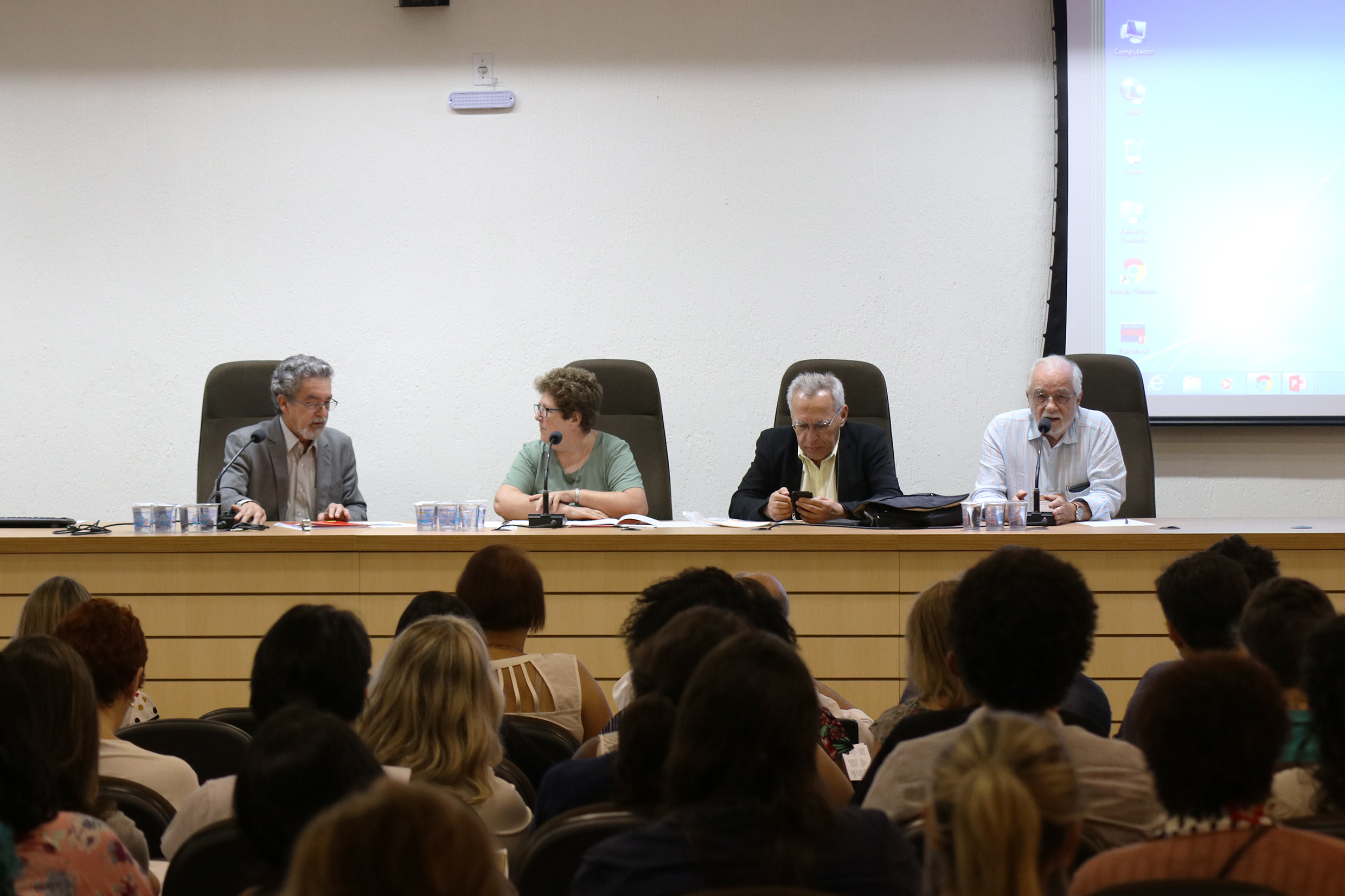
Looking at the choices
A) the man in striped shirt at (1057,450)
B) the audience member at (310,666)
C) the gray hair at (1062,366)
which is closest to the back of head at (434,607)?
the audience member at (310,666)

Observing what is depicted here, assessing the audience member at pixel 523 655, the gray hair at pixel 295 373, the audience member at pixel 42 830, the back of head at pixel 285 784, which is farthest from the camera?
the gray hair at pixel 295 373

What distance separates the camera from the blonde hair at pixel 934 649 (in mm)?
1992

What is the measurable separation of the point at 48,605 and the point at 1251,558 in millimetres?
2457

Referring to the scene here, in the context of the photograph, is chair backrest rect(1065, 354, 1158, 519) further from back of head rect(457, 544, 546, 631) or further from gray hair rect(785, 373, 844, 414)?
back of head rect(457, 544, 546, 631)

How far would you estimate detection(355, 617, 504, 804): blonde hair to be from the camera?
1.69 m

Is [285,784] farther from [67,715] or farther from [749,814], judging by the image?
[67,715]

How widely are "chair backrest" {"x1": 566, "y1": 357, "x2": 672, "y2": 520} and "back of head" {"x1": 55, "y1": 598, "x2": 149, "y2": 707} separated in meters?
2.56

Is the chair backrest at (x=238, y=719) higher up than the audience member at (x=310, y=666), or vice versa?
the audience member at (x=310, y=666)

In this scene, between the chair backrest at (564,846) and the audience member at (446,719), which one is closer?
the chair backrest at (564,846)

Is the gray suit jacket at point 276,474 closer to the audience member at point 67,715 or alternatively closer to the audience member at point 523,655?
the audience member at point 523,655

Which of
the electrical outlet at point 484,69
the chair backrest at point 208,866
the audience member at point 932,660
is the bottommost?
the chair backrest at point 208,866

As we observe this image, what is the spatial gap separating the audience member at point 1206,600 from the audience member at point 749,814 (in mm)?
1114

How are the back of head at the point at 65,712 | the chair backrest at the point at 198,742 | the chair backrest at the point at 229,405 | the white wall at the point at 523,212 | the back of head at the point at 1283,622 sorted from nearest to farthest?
the back of head at the point at 65,712
the back of head at the point at 1283,622
the chair backrest at the point at 198,742
the chair backrest at the point at 229,405
the white wall at the point at 523,212

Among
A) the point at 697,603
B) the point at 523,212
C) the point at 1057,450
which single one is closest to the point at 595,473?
the point at 523,212
